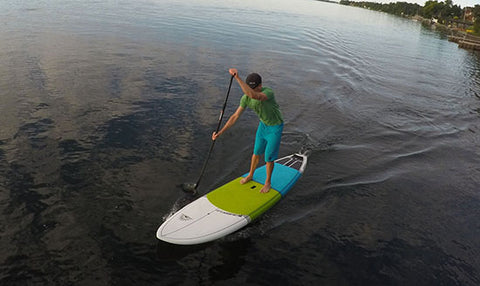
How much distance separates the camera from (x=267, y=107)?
23.9 feet

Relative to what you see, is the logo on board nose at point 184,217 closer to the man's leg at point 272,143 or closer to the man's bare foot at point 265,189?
the man's bare foot at point 265,189

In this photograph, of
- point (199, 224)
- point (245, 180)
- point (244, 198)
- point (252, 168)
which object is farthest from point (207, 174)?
point (199, 224)

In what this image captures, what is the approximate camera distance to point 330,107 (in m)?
16.4

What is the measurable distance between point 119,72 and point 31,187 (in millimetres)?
11134

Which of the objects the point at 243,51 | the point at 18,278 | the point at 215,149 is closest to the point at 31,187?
the point at 18,278

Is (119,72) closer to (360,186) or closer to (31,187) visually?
(31,187)

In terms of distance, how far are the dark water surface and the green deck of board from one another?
1.78ft

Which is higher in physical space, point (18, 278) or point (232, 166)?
point (232, 166)

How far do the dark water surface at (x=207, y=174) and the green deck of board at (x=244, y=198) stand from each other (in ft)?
1.78

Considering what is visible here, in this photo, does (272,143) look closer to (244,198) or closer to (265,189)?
(265,189)

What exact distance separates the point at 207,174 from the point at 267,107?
329 cm

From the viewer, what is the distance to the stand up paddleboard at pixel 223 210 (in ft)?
21.2

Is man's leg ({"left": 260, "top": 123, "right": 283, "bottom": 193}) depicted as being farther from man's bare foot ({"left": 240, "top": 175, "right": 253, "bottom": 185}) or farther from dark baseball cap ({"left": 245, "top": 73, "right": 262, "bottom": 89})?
dark baseball cap ({"left": 245, "top": 73, "right": 262, "bottom": 89})

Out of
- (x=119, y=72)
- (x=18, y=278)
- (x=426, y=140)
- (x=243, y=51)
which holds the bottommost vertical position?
(x=18, y=278)
